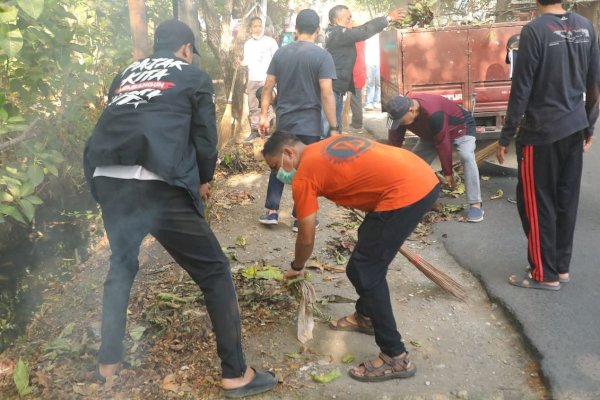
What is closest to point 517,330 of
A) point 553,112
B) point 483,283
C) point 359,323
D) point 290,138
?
point 483,283

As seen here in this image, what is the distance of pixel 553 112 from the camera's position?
4156 mm

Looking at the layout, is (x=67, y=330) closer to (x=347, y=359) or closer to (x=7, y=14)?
(x=347, y=359)

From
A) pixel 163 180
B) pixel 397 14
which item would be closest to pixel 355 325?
pixel 163 180

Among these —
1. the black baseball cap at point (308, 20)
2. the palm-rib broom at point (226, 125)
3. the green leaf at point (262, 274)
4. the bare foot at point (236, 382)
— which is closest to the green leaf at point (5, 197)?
the green leaf at point (262, 274)

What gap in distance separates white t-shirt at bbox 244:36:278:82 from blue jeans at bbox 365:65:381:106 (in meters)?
3.61

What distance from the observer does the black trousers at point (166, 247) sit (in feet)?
10.0

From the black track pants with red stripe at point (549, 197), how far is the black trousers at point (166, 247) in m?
2.35

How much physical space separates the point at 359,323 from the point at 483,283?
1.26 m

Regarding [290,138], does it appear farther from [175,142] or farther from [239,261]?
[239,261]

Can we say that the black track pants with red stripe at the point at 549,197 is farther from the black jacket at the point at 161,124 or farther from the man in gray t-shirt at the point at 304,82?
the black jacket at the point at 161,124

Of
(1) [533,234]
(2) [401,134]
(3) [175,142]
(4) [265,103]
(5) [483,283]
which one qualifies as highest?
(3) [175,142]

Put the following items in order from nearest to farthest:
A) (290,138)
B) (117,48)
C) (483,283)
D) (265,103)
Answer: (290,138), (483,283), (265,103), (117,48)

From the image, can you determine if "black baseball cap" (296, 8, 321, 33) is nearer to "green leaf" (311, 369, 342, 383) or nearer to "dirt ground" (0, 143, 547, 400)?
"dirt ground" (0, 143, 547, 400)

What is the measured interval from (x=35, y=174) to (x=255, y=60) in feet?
20.2
